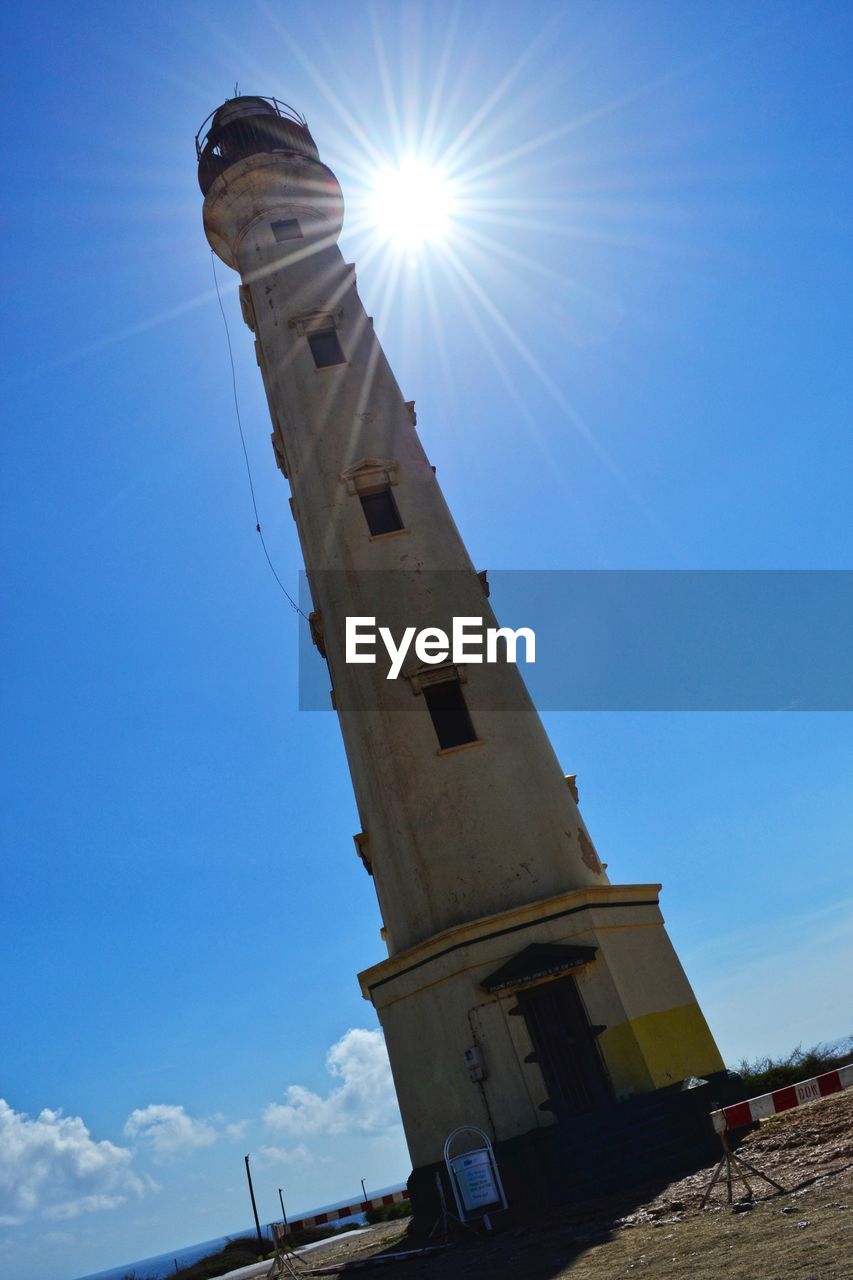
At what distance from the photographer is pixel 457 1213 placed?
1528 cm

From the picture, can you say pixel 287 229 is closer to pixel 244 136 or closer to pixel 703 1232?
pixel 244 136

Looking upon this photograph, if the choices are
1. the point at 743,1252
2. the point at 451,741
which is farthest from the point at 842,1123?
the point at 451,741

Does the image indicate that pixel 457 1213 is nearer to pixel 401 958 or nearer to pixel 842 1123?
pixel 401 958

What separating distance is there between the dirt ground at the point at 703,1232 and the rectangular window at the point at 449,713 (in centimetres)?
905

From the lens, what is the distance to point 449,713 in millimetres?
20625

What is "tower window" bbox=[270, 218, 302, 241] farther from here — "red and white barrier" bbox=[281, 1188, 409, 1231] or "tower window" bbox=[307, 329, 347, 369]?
"red and white barrier" bbox=[281, 1188, 409, 1231]

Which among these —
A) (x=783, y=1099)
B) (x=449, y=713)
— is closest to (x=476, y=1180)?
(x=783, y=1099)

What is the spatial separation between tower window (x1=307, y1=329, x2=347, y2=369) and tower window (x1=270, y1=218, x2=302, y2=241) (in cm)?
447

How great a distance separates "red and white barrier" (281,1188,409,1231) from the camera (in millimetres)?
21719

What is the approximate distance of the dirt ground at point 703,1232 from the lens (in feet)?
25.8

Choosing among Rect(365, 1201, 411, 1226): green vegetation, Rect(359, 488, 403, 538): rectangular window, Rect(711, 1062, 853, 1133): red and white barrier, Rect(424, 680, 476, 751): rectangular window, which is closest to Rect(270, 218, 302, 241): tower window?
Rect(359, 488, 403, 538): rectangular window

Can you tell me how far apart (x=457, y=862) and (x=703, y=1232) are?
948cm

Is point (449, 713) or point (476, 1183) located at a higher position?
point (449, 713)

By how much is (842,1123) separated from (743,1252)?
Result: 539 cm
